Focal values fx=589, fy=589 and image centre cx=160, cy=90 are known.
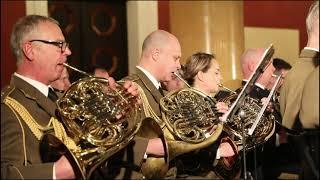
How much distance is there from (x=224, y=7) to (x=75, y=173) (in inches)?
172

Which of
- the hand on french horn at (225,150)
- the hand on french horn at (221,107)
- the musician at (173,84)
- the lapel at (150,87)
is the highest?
the lapel at (150,87)

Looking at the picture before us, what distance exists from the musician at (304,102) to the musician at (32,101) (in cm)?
83

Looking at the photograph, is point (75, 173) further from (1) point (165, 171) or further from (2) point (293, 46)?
(2) point (293, 46)

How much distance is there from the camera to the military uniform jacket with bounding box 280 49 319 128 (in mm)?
2914

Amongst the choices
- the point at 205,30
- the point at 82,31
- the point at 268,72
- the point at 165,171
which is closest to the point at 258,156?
the point at 268,72

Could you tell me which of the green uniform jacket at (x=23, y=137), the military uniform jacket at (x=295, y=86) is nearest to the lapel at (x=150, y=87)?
the green uniform jacket at (x=23, y=137)

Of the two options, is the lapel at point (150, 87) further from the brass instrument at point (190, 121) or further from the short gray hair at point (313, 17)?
the short gray hair at point (313, 17)

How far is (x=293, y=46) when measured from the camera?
8172 mm

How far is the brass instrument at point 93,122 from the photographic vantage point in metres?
2.89

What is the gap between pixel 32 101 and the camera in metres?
3.02

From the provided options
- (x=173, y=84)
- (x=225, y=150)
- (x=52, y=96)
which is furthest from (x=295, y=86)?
(x=173, y=84)

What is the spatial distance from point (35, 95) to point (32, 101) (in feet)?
0.12

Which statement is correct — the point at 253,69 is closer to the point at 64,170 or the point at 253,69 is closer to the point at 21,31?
the point at 21,31

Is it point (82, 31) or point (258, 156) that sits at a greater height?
point (82, 31)
